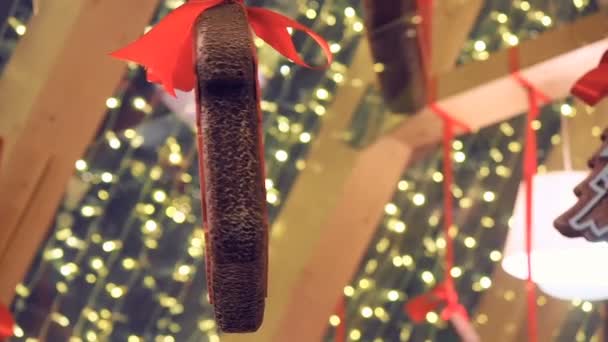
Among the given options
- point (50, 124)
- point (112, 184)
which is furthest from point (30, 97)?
point (112, 184)

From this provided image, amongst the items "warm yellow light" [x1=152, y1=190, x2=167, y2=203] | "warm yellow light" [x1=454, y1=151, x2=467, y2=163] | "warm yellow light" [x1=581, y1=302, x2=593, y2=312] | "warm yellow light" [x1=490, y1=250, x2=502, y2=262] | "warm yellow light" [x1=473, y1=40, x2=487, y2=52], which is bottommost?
"warm yellow light" [x1=581, y1=302, x2=593, y2=312]

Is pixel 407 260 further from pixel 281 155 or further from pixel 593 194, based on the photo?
pixel 593 194

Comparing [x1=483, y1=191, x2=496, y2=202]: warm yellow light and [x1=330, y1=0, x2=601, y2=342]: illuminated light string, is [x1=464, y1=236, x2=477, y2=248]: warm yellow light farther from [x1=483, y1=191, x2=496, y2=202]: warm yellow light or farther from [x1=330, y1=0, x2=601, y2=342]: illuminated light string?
[x1=483, y1=191, x2=496, y2=202]: warm yellow light

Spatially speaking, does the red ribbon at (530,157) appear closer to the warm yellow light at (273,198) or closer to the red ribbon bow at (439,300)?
the red ribbon bow at (439,300)

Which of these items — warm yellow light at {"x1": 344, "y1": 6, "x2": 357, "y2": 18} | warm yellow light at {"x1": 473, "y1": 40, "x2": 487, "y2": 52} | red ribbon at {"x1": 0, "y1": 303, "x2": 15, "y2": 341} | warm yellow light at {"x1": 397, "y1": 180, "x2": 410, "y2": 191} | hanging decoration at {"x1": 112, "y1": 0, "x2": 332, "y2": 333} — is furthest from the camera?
warm yellow light at {"x1": 397, "y1": 180, "x2": 410, "y2": 191}

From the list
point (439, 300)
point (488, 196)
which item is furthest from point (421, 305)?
point (488, 196)

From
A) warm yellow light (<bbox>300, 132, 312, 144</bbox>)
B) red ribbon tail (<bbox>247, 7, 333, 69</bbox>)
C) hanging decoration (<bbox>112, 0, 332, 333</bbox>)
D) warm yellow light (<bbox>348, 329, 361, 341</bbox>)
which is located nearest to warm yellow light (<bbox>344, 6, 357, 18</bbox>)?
warm yellow light (<bbox>300, 132, 312, 144</bbox>)

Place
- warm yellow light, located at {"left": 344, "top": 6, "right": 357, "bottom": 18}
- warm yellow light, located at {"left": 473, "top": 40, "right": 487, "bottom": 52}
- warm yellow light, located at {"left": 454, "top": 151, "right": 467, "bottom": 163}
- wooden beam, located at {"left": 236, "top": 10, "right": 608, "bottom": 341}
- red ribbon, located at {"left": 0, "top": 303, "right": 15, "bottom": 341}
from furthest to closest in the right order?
warm yellow light, located at {"left": 454, "top": 151, "right": 467, "bottom": 163}
warm yellow light, located at {"left": 473, "top": 40, "right": 487, "bottom": 52}
warm yellow light, located at {"left": 344, "top": 6, "right": 357, "bottom": 18}
wooden beam, located at {"left": 236, "top": 10, "right": 608, "bottom": 341}
red ribbon, located at {"left": 0, "top": 303, "right": 15, "bottom": 341}
